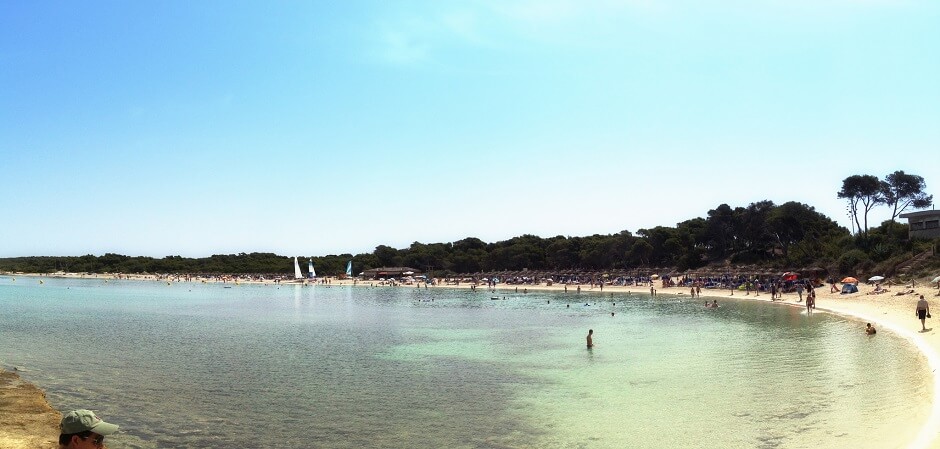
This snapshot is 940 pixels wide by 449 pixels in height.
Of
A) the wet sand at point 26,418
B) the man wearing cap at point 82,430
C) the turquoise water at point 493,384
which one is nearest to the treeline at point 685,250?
the turquoise water at point 493,384

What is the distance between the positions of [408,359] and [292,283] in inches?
3724

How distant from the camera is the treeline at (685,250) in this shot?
2398 inches

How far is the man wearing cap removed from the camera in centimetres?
434

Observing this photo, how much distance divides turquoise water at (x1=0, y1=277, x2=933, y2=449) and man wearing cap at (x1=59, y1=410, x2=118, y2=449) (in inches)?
294

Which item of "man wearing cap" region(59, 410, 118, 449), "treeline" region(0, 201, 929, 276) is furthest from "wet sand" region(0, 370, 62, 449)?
"treeline" region(0, 201, 929, 276)

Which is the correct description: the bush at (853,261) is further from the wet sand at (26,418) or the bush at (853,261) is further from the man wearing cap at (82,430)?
the man wearing cap at (82,430)

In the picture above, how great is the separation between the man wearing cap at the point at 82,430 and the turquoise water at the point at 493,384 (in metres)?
7.47

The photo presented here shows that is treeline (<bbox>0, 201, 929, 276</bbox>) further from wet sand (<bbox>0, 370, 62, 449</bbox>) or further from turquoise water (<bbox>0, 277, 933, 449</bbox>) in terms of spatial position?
wet sand (<bbox>0, 370, 62, 449</bbox>)

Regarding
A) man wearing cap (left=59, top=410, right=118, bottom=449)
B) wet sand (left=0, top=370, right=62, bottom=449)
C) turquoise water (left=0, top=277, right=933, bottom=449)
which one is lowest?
turquoise water (left=0, top=277, right=933, bottom=449)

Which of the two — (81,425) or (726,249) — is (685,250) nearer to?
(726,249)

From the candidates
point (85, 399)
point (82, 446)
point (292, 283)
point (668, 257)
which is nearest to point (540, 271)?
point (668, 257)

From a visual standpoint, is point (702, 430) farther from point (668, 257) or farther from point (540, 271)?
point (540, 271)

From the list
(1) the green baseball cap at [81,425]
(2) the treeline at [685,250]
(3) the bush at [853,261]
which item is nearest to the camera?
(1) the green baseball cap at [81,425]

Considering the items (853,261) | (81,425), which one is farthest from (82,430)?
(853,261)
